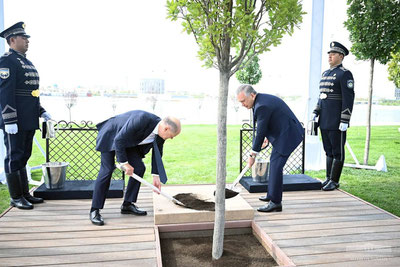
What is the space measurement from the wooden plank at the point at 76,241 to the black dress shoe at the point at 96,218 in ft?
0.94

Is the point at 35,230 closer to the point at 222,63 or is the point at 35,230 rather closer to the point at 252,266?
the point at 252,266

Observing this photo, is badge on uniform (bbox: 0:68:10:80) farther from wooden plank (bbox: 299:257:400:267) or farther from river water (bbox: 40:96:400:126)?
river water (bbox: 40:96:400:126)

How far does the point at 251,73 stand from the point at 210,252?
5204mm

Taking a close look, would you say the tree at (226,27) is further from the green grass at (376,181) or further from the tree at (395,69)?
the tree at (395,69)

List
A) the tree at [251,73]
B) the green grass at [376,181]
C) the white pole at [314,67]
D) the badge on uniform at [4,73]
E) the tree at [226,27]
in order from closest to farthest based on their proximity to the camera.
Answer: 1. the tree at [226,27]
2. the badge on uniform at [4,73]
3. the green grass at [376,181]
4. the white pole at [314,67]
5. the tree at [251,73]

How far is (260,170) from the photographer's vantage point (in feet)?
13.2

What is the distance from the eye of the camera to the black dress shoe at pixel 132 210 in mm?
3148

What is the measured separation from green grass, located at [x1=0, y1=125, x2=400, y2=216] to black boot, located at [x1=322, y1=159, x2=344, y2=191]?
348 mm

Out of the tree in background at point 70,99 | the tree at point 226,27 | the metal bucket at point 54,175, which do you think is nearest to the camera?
the tree at point 226,27

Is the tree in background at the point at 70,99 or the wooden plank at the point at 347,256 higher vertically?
the tree in background at the point at 70,99

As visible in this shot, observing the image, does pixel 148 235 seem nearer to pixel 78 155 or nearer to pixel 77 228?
pixel 77 228

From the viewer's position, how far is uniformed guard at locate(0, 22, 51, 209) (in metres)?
3.13

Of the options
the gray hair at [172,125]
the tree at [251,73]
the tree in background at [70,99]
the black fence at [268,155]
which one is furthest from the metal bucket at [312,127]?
the tree in background at [70,99]

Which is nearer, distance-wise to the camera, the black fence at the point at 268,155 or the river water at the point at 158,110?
the black fence at the point at 268,155
